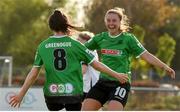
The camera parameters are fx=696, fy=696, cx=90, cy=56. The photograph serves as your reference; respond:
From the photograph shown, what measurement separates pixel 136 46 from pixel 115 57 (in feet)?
1.05

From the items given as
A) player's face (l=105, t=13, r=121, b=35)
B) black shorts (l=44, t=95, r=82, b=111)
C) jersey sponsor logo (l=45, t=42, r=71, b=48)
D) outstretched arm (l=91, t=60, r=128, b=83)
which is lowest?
black shorts (l=44, t=95, r=82, b=111)

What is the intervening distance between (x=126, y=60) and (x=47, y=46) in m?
1.63

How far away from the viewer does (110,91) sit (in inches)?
356

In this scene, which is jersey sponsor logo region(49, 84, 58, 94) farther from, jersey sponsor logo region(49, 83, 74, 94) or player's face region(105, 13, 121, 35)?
player's face region(105, 13, 121, 35)

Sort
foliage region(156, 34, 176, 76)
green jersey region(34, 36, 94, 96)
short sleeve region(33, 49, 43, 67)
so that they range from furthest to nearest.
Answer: foliage region(156, 34, 176, 76), short sleeve region(33, 49, 43, 67), green jersey region(34, 36, 94, 96)

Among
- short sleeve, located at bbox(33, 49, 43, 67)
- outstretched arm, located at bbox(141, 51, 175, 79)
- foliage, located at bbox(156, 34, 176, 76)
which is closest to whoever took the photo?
short sleeve, located at bbox(33, 49, 43, 67)

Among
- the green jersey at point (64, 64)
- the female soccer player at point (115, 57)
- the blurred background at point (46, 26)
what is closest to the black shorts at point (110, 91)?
the female soccer player at point (115, 57)

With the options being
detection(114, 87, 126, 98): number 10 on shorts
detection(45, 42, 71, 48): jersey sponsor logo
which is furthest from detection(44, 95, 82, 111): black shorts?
detection(114, 87, 126, 98): number 10 on shorts

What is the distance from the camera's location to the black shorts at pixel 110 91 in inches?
352

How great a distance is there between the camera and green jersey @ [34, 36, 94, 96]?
24.9 feet

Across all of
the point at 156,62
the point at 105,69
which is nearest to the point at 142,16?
the point at 156,62

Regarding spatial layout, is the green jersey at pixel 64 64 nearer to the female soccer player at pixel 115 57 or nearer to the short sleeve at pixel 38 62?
the short sleeve at pixel 38 62

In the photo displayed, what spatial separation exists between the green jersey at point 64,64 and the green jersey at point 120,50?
52.4 inches

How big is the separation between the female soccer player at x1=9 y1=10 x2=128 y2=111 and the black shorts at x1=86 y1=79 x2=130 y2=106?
1.22 meters
